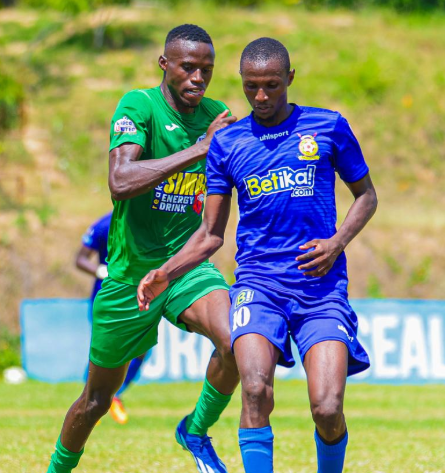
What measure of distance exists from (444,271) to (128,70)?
14.6 metres

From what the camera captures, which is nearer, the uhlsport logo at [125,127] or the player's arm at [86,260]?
the uhlsport logo at [125,127]

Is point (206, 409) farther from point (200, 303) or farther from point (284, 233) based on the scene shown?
point (284, 233)

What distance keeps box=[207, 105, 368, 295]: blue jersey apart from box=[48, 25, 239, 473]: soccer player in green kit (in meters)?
0.50

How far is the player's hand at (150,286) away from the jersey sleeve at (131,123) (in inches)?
34.1

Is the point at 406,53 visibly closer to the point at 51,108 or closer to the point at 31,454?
the point at 51,108

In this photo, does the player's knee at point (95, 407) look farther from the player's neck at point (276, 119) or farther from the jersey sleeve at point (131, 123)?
the player's neck at point (276, 119)

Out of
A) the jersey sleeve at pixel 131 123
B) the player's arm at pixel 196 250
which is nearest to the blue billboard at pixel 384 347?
the jersey sleeve at pixel 131 123

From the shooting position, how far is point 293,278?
5066 mm

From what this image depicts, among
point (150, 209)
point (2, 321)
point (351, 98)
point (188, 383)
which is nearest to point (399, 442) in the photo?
point (150, 209)

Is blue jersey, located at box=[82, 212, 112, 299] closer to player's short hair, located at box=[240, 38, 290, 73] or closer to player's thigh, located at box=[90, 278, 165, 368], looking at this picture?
player's thigh, located at box=[90, 278, 165, 368]

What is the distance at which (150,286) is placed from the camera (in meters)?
5.30

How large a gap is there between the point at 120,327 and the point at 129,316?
0.30 ft

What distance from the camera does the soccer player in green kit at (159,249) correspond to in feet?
18.7

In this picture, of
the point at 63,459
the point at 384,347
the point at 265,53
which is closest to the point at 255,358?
the point at 265,53
